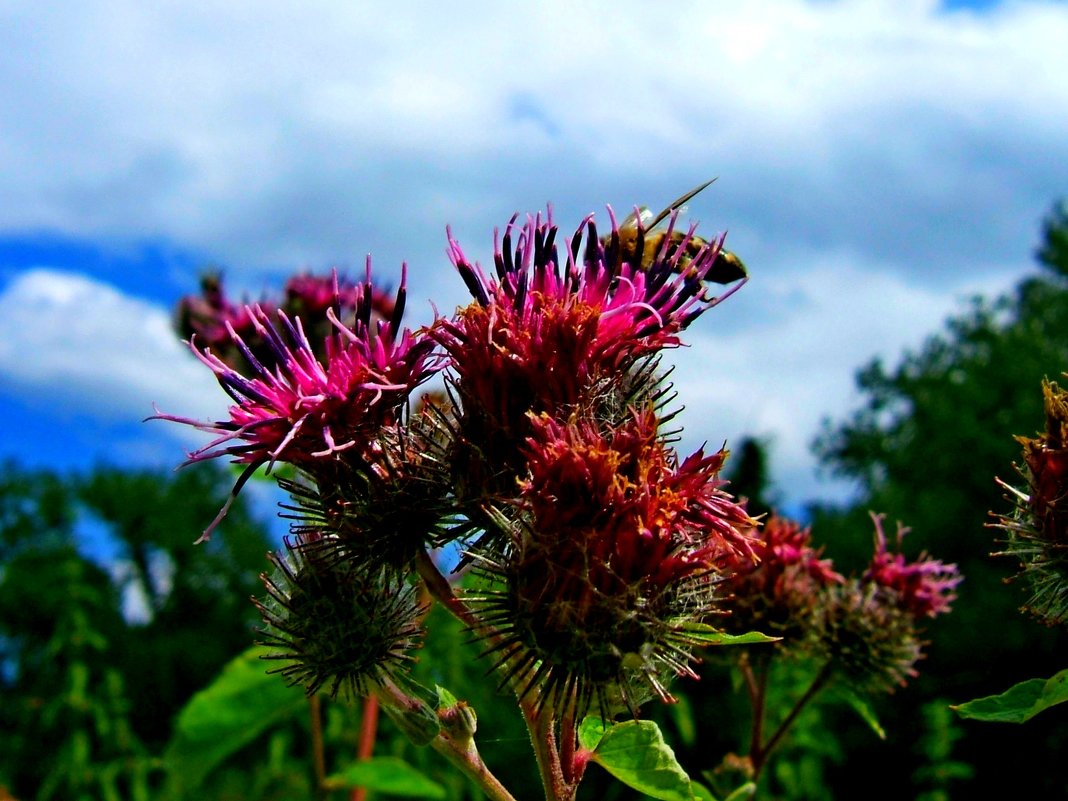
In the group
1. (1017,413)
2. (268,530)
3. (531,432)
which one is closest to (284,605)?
(531,432)

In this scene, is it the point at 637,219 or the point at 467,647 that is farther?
the point at 467,647


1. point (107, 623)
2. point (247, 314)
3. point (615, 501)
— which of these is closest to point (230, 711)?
point (247, 314)

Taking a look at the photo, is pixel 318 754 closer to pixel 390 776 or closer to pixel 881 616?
pixel 390 776

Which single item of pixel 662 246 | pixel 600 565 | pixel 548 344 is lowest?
pixel 600 565

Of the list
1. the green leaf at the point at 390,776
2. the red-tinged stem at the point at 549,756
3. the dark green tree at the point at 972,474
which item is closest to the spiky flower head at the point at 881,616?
the red-tinged stem at the point at 549,756

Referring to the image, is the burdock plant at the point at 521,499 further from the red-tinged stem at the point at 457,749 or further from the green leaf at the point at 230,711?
the green leaf at the point at 230,711

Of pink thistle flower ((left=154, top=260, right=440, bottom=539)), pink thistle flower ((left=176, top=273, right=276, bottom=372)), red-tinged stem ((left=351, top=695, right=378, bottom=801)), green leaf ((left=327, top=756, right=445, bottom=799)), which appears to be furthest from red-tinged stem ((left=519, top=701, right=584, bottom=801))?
pink thistle flower ((left=176, top=273, right=276, bottom=372))

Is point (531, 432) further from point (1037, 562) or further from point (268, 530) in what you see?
point (268, 530)

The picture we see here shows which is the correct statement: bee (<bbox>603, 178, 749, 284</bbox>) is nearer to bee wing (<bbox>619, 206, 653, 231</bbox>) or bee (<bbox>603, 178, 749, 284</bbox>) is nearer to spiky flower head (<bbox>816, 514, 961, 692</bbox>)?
bee wing (<bbox>619, 206, 653, 231</bbox>)
